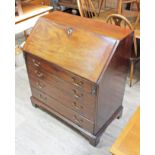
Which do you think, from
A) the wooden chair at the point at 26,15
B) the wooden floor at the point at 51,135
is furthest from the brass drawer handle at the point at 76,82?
the wooden chair at the point at 26,15

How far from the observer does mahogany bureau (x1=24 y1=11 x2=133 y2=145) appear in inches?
48.5

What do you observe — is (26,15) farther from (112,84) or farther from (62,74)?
(112,84)

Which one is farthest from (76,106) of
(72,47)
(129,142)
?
(129,142)

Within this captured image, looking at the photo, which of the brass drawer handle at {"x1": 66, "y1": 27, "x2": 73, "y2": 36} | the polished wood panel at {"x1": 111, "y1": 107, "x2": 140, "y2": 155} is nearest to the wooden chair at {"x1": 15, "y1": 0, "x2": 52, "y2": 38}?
the brass drawer handle at {"x1": 66, "y1": 27, "x2": 73, "y2": 36}

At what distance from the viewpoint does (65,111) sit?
1.61m

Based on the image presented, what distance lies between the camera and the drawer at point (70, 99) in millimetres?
1371

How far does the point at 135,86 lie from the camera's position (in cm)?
220

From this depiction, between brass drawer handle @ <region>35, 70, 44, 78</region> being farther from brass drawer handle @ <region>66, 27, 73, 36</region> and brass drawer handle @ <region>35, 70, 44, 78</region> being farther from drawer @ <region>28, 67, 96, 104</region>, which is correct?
brass drawer handle @ <region>66, 27, 73, 36</region>

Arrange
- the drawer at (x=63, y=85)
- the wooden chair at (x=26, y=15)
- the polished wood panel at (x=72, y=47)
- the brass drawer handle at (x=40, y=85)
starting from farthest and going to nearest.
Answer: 1. the wooden chair at (x=26, y=15)
2. the brass drawer handle at (x=40, y=85)
3. the drawer at (x=63, y=85)
4. the polished wood panel at (x=72, y=47)

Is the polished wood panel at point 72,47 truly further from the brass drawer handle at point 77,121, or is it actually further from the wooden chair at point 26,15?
the wooden chair at point 26,15

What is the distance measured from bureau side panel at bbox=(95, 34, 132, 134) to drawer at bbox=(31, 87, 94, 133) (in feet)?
0.24
